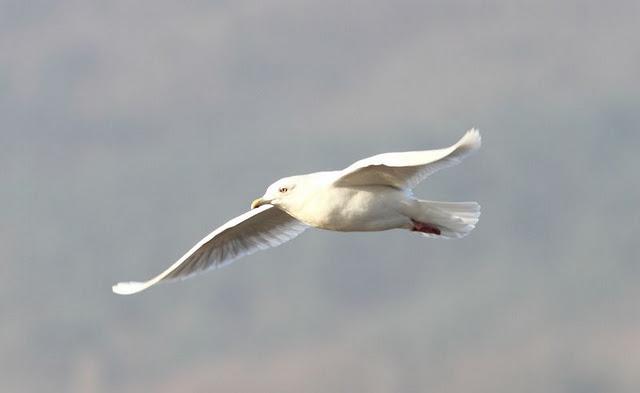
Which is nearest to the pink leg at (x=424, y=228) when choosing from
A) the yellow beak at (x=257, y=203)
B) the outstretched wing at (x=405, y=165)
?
the outstretched wing at (x=405, y=165)

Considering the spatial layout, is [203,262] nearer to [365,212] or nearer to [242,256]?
[242,256]

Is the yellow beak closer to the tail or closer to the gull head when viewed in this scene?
the gull head

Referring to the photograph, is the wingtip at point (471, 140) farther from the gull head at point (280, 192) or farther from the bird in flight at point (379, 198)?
the gull head at point (280, 192)

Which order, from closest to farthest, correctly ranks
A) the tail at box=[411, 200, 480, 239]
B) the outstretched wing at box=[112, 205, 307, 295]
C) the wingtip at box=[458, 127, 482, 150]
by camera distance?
the wingtip at box=[458, 127, 482, 150] → the tail at box=[411, 200, 480, 239] → the outstretched wing at box=[112, 205, 307, 295]

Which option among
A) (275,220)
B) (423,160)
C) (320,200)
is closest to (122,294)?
(275,220)

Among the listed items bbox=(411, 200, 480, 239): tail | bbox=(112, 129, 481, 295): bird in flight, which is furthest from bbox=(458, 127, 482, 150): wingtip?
bbox=(411, 200, 480, 239): tail

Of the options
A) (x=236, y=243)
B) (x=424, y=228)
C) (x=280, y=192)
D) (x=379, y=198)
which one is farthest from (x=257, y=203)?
(x=424, y=228)

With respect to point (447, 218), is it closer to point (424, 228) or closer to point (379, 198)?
point (424, 228)

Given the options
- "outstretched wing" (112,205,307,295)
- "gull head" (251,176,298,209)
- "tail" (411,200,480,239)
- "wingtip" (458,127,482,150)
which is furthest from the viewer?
"outstretched wing" (112,205,307,295)

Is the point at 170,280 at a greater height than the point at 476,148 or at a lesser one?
lesser
